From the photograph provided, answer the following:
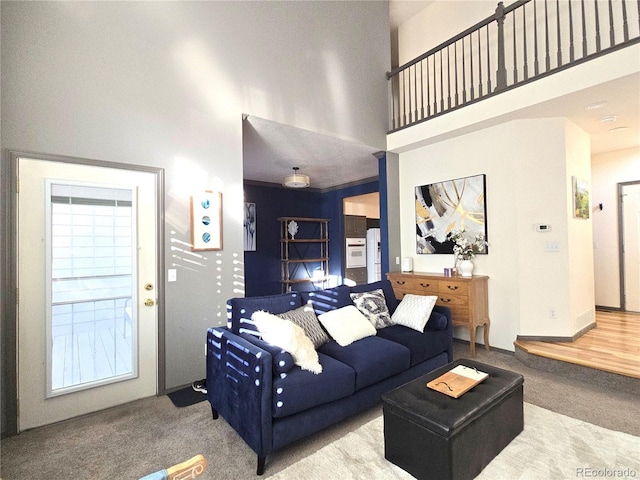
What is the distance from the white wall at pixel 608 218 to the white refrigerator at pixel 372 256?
4.19 metres

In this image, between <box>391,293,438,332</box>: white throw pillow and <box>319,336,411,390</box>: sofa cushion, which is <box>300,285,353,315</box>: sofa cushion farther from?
<box>391,293,438,332</box>: white throw pillow

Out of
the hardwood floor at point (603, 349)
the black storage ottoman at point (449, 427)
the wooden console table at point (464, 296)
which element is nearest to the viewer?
the black storage ottoman at point (449, 427)

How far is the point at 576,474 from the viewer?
1689mm

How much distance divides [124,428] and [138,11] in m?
3.58

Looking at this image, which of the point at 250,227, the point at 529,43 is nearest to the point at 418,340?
the point at 529,43

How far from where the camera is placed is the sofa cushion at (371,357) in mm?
2412

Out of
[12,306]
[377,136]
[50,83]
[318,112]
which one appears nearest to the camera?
[12,306]

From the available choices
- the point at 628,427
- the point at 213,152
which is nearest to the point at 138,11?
the point at 213,152

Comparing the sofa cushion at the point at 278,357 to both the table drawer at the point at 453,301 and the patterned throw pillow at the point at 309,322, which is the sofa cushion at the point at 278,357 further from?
the table drawer at the point at 453,301

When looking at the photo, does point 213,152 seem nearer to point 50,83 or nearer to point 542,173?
point 50,83

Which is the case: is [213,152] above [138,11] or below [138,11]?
below

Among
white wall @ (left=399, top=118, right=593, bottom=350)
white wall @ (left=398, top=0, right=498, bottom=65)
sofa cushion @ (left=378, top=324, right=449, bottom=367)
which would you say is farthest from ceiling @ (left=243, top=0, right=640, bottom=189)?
sofa cushion @ (left=378, top=324, right=449, bottom=367)

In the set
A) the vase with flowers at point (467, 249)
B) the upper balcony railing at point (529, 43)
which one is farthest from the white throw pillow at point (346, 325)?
the upper balcony railing at point (529, 43)
